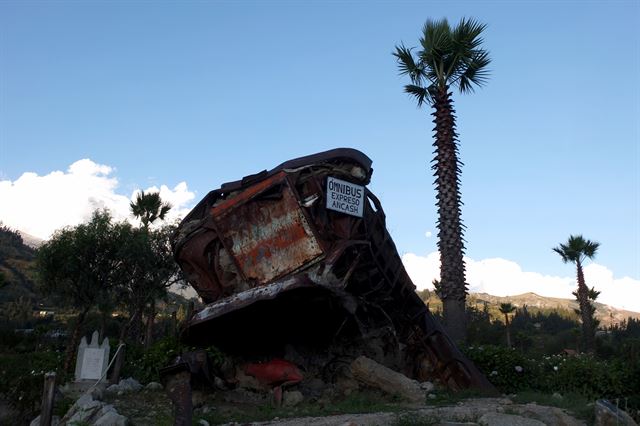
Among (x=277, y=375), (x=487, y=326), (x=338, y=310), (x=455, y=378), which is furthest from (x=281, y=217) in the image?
(x=487, y=326)

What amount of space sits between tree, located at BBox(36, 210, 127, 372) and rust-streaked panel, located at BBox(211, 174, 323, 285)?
10.8 m

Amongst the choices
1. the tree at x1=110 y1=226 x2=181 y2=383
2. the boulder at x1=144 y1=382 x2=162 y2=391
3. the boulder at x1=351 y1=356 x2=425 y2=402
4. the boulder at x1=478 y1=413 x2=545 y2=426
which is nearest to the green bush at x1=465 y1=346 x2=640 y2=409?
the boulder at x1=351 y1=356 x2=425 y2=402

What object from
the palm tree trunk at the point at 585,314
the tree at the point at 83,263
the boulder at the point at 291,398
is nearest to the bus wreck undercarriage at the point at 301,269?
the boulder at the point at 291,398

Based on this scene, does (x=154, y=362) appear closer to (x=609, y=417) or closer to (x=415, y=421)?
(x=415, y=421)

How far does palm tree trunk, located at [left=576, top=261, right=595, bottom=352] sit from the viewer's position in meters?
26.8

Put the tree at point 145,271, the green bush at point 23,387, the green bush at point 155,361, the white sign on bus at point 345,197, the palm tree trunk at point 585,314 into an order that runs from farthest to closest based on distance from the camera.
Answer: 1. the palm tree trunk at point 585,314
2. the tree at point 145,271
3. the green bush at point 23,387
4. the green bush at point 155,361
5. the white sign on bus at point 345,197

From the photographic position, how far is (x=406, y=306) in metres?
12.9

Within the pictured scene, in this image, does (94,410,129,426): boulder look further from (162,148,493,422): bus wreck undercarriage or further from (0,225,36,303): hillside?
(0,225,36,303): hillside

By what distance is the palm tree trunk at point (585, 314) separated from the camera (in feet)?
87.8

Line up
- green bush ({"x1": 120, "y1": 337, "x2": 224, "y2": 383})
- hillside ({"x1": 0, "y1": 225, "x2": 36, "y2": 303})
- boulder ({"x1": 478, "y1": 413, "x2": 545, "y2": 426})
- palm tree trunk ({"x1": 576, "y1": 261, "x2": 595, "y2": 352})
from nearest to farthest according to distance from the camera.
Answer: boulder ({"x1": 478, "y1": 413, "x2": 545, "y2": 426})
green bush ({"x1": 120, "y1": 337, "x2": 224, "y2": 383})
palm tree trunk ({"x1": 576, "y1": 261, "x2": 595, "y2": 352})
hillside ({"x1": 0, "y1": 225, "x2": 36, "y2": 303})

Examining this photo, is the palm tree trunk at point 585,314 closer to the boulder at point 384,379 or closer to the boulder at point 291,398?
the boulder at point 384,379

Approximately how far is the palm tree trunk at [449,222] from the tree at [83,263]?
37.9ft

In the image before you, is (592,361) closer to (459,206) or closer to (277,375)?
(459,206)

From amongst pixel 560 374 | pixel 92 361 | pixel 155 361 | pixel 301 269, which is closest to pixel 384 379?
pixel 301 269
